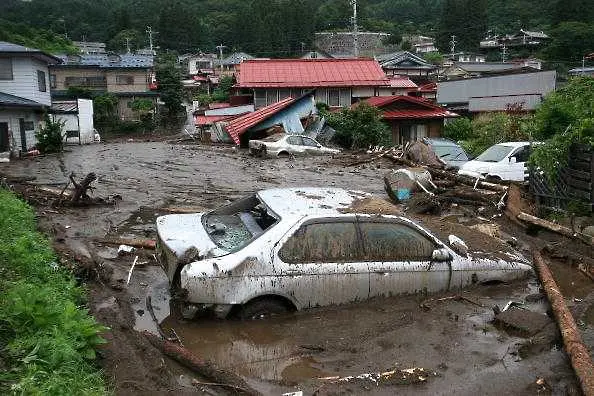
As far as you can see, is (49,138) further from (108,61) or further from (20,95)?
(108,61)

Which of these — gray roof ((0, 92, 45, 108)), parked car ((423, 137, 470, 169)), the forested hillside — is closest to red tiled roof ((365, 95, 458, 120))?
parked car ((423, 137, 470, 169))

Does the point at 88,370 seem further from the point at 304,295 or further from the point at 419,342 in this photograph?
the point at 419,342

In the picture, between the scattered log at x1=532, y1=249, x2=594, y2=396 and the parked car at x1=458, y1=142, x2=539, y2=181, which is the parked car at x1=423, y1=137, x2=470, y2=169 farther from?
the scattered log at x1=532, y1=249, x2=594, y2=396

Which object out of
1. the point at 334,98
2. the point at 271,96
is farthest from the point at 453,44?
the point at 271,96

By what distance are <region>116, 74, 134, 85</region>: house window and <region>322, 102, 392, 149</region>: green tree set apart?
94.3ft

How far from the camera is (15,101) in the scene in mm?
25609

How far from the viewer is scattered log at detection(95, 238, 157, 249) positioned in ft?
28.4

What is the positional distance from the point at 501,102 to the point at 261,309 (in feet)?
105

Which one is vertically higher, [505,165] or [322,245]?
[322,245]

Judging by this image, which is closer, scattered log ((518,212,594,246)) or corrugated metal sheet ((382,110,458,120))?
scattered log ((518,212,594,246))

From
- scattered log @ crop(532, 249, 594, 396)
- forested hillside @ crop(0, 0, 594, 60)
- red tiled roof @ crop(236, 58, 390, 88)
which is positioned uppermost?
forested hillside @ crop(0, 0, 594, 60)

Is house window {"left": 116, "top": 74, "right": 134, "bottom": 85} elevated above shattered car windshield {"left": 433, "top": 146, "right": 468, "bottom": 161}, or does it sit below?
above

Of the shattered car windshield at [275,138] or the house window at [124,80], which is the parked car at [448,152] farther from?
the house window at [124,80]

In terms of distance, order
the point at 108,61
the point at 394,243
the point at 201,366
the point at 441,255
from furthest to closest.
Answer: the point at 108,61 < the point at 441,255 < the point at 394,243 < the point at 201,366
